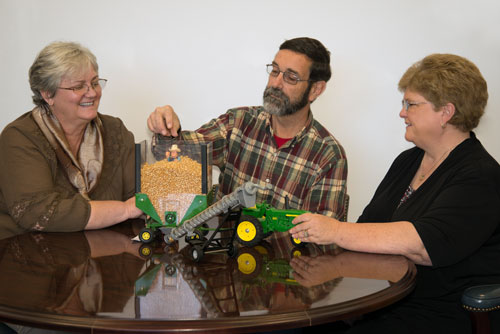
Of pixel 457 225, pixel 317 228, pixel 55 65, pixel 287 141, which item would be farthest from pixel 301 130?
pixel 55 65

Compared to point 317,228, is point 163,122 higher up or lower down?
higher up

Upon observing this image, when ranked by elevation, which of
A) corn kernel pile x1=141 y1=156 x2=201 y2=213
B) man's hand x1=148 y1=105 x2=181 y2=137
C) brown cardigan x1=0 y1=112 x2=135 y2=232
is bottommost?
brown cardigan x1=0 y1=112 x2=135 y2=232

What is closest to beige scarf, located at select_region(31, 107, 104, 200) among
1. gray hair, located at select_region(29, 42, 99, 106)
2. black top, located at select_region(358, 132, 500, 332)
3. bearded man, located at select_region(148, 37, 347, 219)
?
gray hair, located at select_region(29, 42, 99, 106)

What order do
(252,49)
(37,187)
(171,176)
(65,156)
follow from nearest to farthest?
(171,176) → (37,187) → (65,156) → (252,49)

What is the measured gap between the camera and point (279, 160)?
267 cm

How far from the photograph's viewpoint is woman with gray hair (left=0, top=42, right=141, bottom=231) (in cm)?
213

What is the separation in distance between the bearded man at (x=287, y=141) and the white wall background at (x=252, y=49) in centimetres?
66

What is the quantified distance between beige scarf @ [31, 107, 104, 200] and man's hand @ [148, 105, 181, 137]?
0.43 m

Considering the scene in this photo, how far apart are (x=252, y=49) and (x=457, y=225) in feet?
6.51

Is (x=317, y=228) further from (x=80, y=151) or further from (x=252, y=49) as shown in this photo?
(x=252, y=49)

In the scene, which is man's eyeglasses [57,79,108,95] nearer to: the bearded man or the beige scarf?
the beige scarf

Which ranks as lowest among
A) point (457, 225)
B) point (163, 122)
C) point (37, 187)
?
point (37, 187)

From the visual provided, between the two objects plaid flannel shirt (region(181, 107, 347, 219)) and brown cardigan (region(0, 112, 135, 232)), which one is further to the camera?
plaid flannel shirt (region(181, 107, 347, 219))

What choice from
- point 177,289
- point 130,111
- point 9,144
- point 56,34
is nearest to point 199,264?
point 177,289
